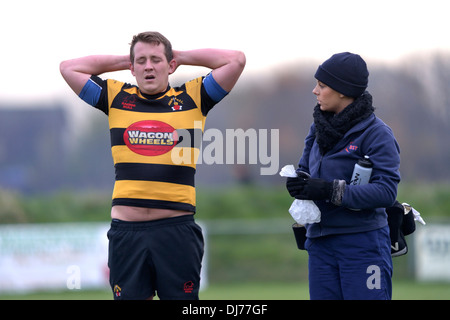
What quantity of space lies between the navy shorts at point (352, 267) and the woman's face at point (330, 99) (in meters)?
0.77

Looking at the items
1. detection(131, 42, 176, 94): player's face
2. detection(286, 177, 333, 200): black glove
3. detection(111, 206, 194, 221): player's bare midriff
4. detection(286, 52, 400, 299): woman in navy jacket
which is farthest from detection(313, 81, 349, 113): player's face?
detection(111, 206, 194, 221): player's bare midriff

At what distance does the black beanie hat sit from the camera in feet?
12.9

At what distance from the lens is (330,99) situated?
397 centimetres

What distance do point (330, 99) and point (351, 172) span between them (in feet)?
1.50

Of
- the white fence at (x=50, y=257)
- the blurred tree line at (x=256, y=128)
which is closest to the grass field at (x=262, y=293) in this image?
the white fence at (x=50, y=257)

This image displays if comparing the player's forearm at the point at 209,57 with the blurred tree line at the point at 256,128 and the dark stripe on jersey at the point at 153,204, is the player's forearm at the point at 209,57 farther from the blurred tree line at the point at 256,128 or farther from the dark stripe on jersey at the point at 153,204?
the blurred tree line at the point at 256,128

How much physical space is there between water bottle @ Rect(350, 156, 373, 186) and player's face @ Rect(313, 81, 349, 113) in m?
0.38

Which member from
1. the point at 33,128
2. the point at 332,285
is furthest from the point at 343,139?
the point at 33,128

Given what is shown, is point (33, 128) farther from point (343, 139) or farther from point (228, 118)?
point (343, 139)
